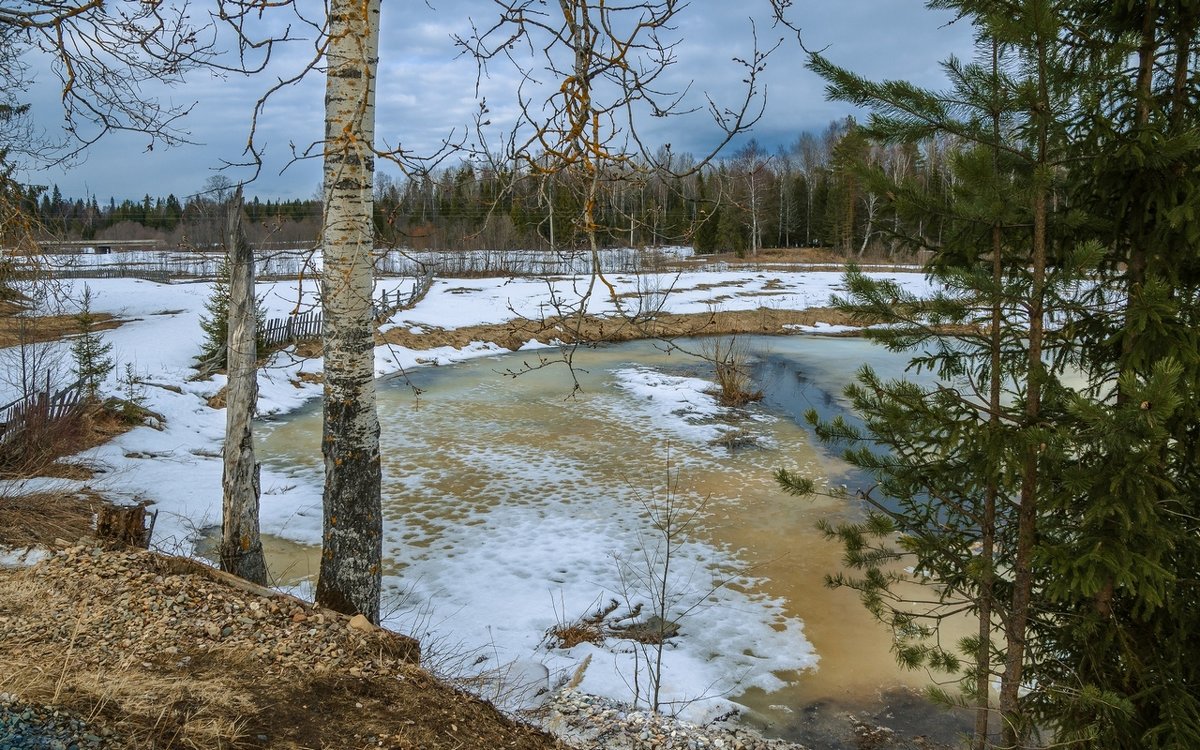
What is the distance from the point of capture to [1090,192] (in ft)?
13.2

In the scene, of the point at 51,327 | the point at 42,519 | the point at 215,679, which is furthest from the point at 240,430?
the point at 51,327

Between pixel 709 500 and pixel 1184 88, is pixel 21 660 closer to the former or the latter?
pixel 1184 88

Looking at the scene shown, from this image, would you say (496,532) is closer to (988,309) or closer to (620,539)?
(620,539)

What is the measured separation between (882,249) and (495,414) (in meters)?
45.6

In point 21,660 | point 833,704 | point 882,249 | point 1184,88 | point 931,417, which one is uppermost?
point 882,249

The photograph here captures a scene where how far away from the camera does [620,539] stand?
946cm

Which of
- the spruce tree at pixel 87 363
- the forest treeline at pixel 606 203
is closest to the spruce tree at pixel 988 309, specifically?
the forest treeline at pixel 606 203

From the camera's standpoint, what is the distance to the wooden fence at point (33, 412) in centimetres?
986

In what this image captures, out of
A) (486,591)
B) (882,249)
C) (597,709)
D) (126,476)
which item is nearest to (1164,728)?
(597,709)

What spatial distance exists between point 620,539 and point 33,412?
804 cm

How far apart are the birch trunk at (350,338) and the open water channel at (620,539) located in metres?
1.84

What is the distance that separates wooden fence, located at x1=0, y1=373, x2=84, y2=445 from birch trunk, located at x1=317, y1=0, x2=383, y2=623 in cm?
742

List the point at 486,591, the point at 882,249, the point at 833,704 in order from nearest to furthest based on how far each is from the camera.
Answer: the point at 833,704 → the point at 486,591 → the point at 882,249

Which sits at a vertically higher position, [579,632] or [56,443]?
[56,443]
